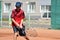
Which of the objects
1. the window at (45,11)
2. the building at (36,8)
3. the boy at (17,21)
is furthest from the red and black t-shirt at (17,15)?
the building at (36,8)

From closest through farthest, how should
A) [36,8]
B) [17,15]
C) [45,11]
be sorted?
[17,15] → [45,11] → [36,8]

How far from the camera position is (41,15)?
3981cm

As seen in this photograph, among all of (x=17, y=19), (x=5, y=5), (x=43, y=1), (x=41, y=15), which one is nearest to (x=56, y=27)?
(x=17, y=19)

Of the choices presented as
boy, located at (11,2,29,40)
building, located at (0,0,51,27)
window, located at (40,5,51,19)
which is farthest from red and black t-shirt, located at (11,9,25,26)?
building, located at (0,0,51,27)

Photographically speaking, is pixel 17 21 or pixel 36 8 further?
pixel 36 8

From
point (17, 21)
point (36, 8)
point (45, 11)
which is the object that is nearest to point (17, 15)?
point (17, 21)

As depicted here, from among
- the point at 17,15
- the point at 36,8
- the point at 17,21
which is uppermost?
the point at 17,15

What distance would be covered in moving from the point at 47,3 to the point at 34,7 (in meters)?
2.88

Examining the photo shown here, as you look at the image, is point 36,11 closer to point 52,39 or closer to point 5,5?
point 5,5

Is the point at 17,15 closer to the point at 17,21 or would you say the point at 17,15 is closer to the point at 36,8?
the point at 17,21

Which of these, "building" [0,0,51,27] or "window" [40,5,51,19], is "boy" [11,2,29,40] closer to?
"window" [40,5,51,19]

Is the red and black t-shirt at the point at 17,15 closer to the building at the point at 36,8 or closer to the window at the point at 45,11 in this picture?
the window at the point at 45,11

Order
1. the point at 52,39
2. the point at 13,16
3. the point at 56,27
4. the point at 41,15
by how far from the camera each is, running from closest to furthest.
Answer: the point at 13,16
the point at 52,39
the point at 56,27
the point at 41,15

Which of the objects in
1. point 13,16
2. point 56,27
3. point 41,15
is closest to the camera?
point 13,16
